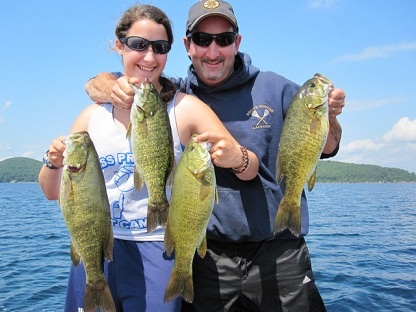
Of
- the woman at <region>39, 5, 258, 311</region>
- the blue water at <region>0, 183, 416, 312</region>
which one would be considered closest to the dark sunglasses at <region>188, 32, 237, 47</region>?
the woman at <region>39, 5, 258, 311</region>

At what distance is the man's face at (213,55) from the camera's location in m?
4.45

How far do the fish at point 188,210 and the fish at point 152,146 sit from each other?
123mm

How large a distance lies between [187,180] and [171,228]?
442 millimetres

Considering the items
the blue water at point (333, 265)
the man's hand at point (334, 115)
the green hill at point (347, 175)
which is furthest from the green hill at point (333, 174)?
the man's hand at point (334, 115)

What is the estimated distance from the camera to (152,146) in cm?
353

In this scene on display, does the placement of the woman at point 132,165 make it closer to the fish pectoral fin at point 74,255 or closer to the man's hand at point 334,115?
the fish pectoral fin at point 74,255

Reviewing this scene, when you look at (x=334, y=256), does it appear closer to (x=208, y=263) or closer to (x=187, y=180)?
(x=208, y=263)

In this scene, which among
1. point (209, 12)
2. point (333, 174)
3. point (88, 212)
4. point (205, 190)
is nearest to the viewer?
point (205, 190)

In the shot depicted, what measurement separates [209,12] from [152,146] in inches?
Result: 65.6

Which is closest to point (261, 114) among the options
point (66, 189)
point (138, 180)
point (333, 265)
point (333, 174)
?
point (138, 180)

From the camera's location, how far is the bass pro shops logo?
4559mm

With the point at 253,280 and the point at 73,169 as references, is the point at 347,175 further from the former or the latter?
the point at 73,169

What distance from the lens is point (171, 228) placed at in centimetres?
357

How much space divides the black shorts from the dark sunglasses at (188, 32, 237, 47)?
2.06m
